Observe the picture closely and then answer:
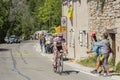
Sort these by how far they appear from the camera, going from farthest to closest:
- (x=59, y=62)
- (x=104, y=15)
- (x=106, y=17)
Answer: (x=104, y=15) → (x=106, y=17) → (x=59, y=62)

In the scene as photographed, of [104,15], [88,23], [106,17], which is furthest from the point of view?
[88,23]

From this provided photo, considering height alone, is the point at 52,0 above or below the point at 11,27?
above

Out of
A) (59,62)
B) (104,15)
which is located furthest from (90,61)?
(59,62)

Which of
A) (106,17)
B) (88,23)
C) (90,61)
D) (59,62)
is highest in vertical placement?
(106,17)

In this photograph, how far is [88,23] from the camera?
27.7 metres

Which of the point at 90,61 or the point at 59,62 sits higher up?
the point at 59,62

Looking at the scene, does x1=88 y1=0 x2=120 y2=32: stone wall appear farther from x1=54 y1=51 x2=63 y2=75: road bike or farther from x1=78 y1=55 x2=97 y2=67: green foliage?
x1=54 y1=51 x2=63 y2=75: road bike

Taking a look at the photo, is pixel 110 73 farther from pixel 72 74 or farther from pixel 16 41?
pixel 16 41

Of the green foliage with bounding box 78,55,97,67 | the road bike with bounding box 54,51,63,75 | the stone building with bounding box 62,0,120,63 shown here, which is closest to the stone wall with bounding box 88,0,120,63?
the stone building with bounding box 62,0,120,63

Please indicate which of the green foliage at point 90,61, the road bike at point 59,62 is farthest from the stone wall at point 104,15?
the road bike at point 59,62

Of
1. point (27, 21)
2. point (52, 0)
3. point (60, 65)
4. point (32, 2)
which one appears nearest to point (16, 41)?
point (52, 0)

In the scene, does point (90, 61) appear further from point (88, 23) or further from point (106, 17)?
point (88, 23)

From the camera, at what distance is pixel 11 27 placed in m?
94.4

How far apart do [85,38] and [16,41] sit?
2021 inches
